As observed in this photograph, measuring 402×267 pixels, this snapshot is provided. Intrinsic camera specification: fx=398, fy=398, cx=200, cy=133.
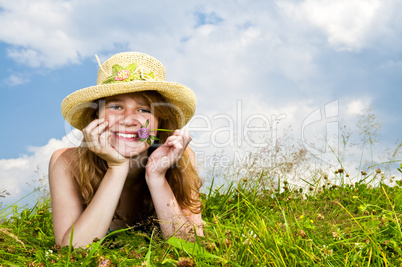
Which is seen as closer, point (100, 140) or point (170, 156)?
point (100, 140)

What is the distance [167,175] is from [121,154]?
872mm

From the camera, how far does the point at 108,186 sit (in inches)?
136

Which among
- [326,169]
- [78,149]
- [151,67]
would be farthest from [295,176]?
[78,149]

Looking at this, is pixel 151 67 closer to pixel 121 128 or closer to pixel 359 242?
pixel 121 128

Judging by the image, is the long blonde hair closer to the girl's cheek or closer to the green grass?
the girl's cheek

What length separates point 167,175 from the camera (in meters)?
4.28

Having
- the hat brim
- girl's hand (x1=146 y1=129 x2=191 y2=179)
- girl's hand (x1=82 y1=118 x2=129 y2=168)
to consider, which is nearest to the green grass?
girl's hand (x1=146 y1=129 x2=191 y2=179)

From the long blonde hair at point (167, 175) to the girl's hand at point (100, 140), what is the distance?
1.52ft

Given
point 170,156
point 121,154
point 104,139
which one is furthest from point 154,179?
point 104,139

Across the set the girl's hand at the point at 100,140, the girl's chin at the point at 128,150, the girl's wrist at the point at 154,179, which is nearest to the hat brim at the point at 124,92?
the girl's hand at the point at 100,140

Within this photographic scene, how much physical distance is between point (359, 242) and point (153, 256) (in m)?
1.38

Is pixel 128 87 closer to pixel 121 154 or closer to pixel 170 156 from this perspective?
pixel 121 154

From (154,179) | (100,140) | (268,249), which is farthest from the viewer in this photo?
(154,179)

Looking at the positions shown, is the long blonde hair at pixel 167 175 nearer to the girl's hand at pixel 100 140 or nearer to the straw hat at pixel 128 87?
the straw hat at pixel 128 87
